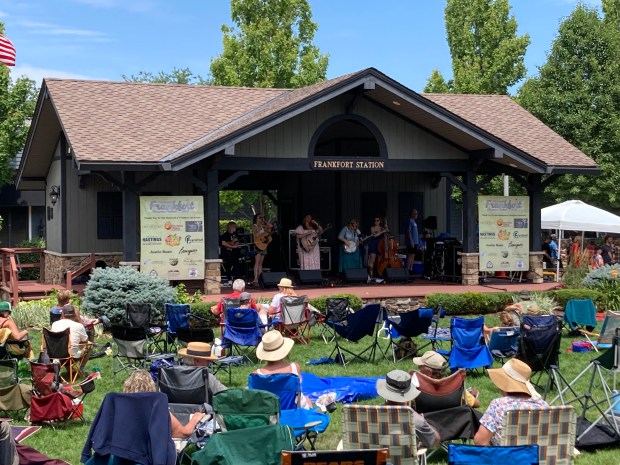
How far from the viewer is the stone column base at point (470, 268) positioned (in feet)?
66.0

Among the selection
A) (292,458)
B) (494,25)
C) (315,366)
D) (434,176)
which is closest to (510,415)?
(292,458)

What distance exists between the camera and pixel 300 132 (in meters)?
18.9

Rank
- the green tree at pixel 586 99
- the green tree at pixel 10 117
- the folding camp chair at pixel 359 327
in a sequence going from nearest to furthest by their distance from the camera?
the folding camp chair at pixel 359 327 < the green tree at pixel 10 117 < the green tree at pixel 586 99

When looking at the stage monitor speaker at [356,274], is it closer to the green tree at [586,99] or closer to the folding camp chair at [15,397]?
the folding camp chair at [15,397]

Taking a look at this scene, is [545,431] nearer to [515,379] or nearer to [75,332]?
[515,379]

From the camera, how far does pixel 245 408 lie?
7113 mm

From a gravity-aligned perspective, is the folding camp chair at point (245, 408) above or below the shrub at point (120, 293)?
below

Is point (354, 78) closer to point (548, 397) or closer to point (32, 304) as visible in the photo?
point (32, 304)

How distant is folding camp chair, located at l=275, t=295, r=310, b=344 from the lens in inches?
532

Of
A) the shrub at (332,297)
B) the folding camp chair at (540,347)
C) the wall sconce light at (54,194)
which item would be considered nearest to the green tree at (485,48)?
the wall sconce light at (54,194)

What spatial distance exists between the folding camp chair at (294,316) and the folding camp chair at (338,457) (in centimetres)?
816

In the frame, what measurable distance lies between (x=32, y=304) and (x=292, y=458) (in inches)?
482

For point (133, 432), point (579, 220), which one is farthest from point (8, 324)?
point (579, 220)

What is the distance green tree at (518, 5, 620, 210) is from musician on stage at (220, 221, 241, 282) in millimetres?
16574
